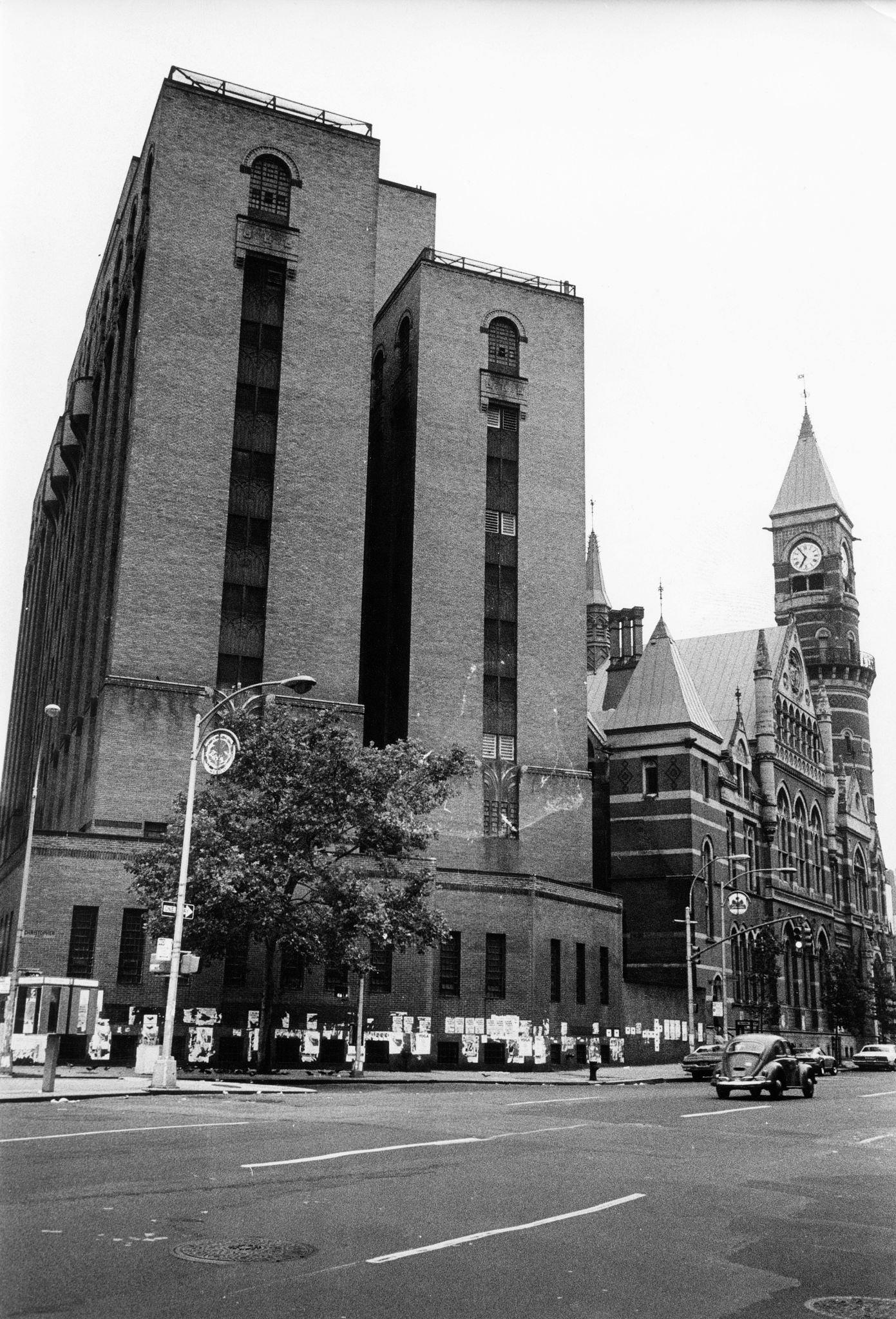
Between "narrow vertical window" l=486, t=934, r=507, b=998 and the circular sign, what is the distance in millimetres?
23545

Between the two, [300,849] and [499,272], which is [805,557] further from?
[300,849]

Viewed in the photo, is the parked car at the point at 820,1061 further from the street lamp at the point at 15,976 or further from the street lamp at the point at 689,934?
the street lamp at the point at 15,976

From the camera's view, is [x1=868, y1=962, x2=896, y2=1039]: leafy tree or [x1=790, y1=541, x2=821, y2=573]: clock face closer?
[x1=868, y1=962, x2=896, y2=1039]: leafy tree

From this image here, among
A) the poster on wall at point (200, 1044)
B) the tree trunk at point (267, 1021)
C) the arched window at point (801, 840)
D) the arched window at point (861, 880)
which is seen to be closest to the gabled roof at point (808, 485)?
the arched window at point (861, 880)

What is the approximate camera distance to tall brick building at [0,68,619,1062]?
49531 millimetres

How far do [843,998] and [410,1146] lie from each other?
251ft

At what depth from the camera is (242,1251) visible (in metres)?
9.11

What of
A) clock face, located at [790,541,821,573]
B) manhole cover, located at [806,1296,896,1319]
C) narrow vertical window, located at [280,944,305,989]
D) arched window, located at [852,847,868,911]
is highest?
clock face, located at [790,541,821,573]

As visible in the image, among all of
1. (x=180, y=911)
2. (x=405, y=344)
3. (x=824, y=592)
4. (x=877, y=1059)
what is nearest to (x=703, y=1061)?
(x=180, y=911)

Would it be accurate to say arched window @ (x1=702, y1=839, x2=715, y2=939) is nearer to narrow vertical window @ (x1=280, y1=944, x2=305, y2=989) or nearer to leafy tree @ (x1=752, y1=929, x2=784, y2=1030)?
leafy tree @ (x1=752, y1=929, x2=784, y2=1030)

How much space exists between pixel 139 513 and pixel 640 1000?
3123 centimetres

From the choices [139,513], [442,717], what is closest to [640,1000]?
[442,717]

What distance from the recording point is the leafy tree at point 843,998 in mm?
85750

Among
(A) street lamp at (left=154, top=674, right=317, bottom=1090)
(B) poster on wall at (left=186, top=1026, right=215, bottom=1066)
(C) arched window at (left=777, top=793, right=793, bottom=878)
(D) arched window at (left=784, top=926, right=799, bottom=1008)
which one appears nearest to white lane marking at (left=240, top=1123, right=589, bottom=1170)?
(A) street lamp at (left=154, top=674, right=317, bottom=1090)
